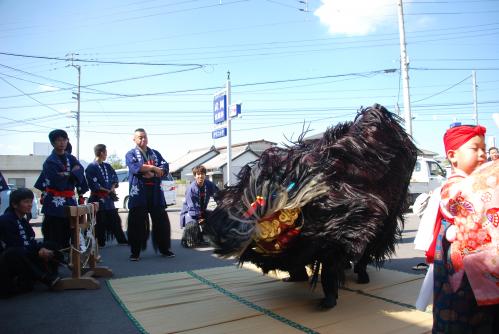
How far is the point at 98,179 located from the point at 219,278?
9.78 feet

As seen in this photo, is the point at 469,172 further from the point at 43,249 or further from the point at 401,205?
the point at 43,249

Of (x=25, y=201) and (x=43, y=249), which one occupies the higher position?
(x=25, y=201)

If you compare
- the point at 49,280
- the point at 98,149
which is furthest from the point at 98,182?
the point at 49,280

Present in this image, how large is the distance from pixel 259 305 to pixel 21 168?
1446 inches

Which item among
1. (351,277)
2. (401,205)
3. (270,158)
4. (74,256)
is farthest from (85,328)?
(401,205)

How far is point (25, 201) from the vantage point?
355cm

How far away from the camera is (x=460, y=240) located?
1592 millimetres

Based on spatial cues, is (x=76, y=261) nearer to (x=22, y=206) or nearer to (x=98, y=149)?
(x=22, y=206)

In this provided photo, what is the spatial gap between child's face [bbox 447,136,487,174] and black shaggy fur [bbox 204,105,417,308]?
100 cm

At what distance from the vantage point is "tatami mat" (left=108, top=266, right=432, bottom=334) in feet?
8.36

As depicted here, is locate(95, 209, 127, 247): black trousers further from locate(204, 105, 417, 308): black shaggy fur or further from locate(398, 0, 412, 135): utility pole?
locate(398, 0, 412, 135): utility pole

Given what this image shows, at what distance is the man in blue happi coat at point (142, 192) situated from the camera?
4770 mm

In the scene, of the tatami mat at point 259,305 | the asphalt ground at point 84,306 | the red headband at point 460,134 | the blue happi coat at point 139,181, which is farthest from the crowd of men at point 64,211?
the red headband at point 460,134

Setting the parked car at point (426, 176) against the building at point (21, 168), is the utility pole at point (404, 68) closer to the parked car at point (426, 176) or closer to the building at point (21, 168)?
the parked car at point (426, 176)
